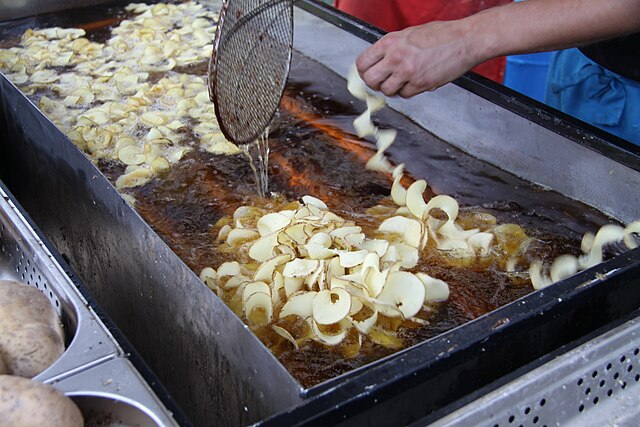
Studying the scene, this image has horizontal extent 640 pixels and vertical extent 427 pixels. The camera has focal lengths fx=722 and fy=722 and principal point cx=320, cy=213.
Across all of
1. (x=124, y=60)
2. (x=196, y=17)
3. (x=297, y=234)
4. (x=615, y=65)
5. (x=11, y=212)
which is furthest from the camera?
(x=196, y=17)

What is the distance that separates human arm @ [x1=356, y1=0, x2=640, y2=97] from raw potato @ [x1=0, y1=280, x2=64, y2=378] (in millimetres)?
1159

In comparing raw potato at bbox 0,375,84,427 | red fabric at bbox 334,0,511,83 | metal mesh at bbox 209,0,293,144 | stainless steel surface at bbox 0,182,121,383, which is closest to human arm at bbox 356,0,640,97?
metal mesh at bbox 209,0,293,144

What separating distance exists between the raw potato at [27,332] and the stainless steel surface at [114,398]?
0.09 m

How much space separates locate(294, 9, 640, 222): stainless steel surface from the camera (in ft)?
6.60

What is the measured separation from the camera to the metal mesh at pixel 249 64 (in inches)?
69.7

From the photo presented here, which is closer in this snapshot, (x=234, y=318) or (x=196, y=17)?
(x=234, y=318)

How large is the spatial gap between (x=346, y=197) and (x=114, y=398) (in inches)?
48.5

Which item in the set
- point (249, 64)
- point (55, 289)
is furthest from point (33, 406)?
point (249, 64)

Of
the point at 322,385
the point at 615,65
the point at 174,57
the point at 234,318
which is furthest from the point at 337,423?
the point at 174,57

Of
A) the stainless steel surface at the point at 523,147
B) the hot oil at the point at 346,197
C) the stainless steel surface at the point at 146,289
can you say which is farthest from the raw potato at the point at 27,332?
the stainless steel surface at the point at 523,147

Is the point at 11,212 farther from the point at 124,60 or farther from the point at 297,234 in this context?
the point at 124,60

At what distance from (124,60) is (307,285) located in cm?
187

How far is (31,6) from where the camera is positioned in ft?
12.0

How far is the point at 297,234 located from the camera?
1861 millimetres
